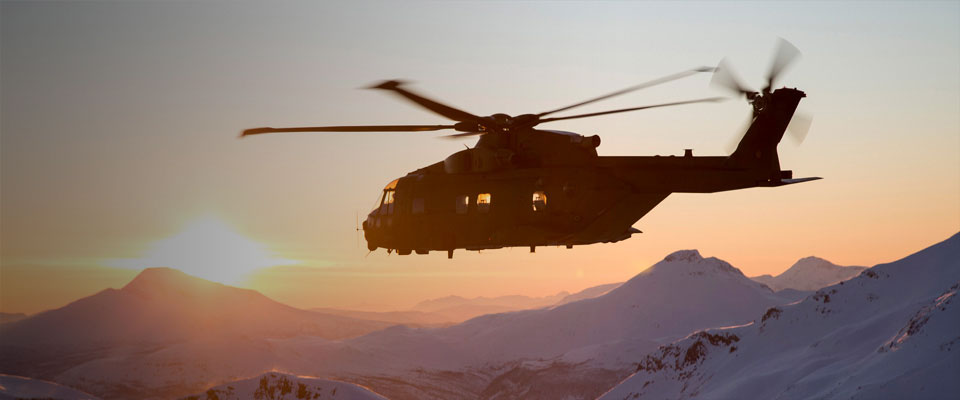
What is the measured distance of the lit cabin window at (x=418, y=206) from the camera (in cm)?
2809

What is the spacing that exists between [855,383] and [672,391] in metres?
54.3

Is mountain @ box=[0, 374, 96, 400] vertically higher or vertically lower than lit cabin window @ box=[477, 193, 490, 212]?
lower

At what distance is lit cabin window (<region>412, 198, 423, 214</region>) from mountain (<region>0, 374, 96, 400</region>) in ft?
278

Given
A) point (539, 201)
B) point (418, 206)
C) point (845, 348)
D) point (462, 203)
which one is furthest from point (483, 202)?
point (845, 348)

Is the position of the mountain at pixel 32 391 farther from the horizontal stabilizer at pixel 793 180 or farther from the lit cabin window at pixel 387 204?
the horizontal stabilizer at pixel 793 180

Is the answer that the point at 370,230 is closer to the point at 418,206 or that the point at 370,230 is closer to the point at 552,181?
the point at 418,206

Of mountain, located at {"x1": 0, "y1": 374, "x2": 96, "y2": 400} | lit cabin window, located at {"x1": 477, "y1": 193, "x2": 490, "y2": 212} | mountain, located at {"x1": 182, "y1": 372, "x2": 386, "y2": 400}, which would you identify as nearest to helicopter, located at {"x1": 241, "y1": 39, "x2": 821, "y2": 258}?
lit cabin window, located at {"x1": 477, "y1": 193, "x2": 490, "y2": 212}

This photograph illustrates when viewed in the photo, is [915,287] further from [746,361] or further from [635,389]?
[635,389]

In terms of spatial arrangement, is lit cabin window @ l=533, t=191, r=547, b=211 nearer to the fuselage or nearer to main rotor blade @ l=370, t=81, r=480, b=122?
the fuselage

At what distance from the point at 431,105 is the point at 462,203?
4410mm

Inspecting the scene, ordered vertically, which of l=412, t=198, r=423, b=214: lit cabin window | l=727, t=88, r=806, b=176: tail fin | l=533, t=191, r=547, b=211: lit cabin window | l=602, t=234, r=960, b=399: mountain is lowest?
l=602, t=234, r=960, b=399: mountain

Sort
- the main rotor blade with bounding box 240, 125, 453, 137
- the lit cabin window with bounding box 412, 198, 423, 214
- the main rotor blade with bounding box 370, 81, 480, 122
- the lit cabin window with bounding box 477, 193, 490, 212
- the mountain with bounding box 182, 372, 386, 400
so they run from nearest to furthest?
the main rotor blade with bounding box 370, 81, 480, 122 → the main rotor blade with bounding box 240, 125, 453, 137 → the lit cabin window with bounding box 477, 193, 490, 212 → the lit cabin window with bounding box 412, 198, 423, 214 → the mountain with bounding box 182, 372, 386, 400

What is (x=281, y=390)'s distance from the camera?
101 meters

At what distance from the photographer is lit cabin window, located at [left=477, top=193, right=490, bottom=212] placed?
87.9 ft
